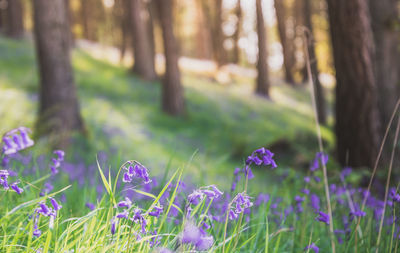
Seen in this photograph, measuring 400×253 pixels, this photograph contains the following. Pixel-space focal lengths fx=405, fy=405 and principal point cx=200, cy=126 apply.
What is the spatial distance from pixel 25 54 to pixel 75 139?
34.1 feet

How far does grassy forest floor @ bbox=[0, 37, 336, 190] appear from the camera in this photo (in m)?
10.1

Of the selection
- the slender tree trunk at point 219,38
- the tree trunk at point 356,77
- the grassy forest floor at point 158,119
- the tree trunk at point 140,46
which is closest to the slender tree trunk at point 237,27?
the slender tree trunk at point 219,38

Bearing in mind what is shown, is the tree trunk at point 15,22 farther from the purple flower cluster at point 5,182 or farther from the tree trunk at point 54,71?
the purple flower cluster at point 5,182

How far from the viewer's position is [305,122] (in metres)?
18.0

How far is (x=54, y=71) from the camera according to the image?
8.74m

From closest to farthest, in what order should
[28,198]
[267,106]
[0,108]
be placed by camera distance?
1. [28,198]
2. [0,108]
3. [267,106]

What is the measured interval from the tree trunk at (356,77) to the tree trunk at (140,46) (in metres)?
12.1

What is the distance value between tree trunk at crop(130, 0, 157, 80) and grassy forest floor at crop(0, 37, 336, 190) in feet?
1.62

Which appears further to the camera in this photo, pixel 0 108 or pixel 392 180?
pixel 0 108

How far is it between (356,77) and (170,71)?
27.8 ft

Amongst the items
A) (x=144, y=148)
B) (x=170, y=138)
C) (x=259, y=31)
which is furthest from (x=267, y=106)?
(x=144, y=148)

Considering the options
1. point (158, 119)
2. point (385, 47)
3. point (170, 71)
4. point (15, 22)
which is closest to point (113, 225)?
point (385, 47)

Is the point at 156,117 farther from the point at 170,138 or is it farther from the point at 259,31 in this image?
the point at 259,31

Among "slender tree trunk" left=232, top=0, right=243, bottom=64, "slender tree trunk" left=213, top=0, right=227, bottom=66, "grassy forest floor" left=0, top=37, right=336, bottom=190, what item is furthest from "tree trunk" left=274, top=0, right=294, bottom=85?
"grassy forest floor" left=0, top=37, right=336, bottom=190
